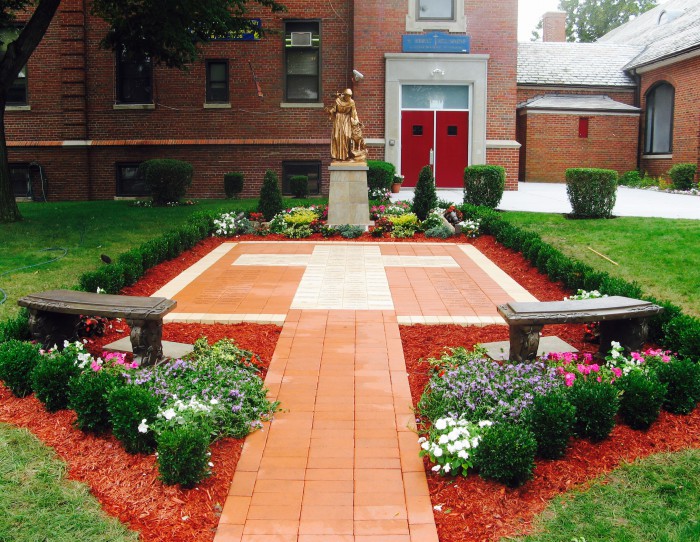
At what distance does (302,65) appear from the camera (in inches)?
918

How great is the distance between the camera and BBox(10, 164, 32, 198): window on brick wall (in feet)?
78.0

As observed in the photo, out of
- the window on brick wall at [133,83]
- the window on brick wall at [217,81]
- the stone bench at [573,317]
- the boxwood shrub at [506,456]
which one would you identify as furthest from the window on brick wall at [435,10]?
the boxwood shrub at [506,456]

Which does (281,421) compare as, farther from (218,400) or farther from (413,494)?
(413,494)

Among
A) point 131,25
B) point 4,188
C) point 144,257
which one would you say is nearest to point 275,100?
point 131,25

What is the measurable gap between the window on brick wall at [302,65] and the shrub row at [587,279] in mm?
9564

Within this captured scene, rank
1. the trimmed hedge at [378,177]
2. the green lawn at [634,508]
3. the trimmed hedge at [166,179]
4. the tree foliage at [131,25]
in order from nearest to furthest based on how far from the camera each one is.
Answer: the green lawn at [634,508], the tree foliage at [131,25], the trimmed hedge at [378,177], the trimmed hedge at [166,179]

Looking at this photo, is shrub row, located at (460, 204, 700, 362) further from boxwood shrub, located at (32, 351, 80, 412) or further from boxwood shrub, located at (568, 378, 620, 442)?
boxwood shrub, located at (32, 351, 80, 412)

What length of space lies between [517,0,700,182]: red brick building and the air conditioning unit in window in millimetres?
9875

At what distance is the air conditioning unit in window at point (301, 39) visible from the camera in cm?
2291

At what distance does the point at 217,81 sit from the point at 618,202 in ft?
41.1

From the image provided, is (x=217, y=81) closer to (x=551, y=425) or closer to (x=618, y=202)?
(x=618, y=202)

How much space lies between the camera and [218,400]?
17.2 feet

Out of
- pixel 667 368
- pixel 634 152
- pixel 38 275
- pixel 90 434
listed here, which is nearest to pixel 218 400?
pixel 90 434

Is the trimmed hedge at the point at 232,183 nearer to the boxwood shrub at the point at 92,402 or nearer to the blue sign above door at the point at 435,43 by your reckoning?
the blue sign above door at the point at 435,43
